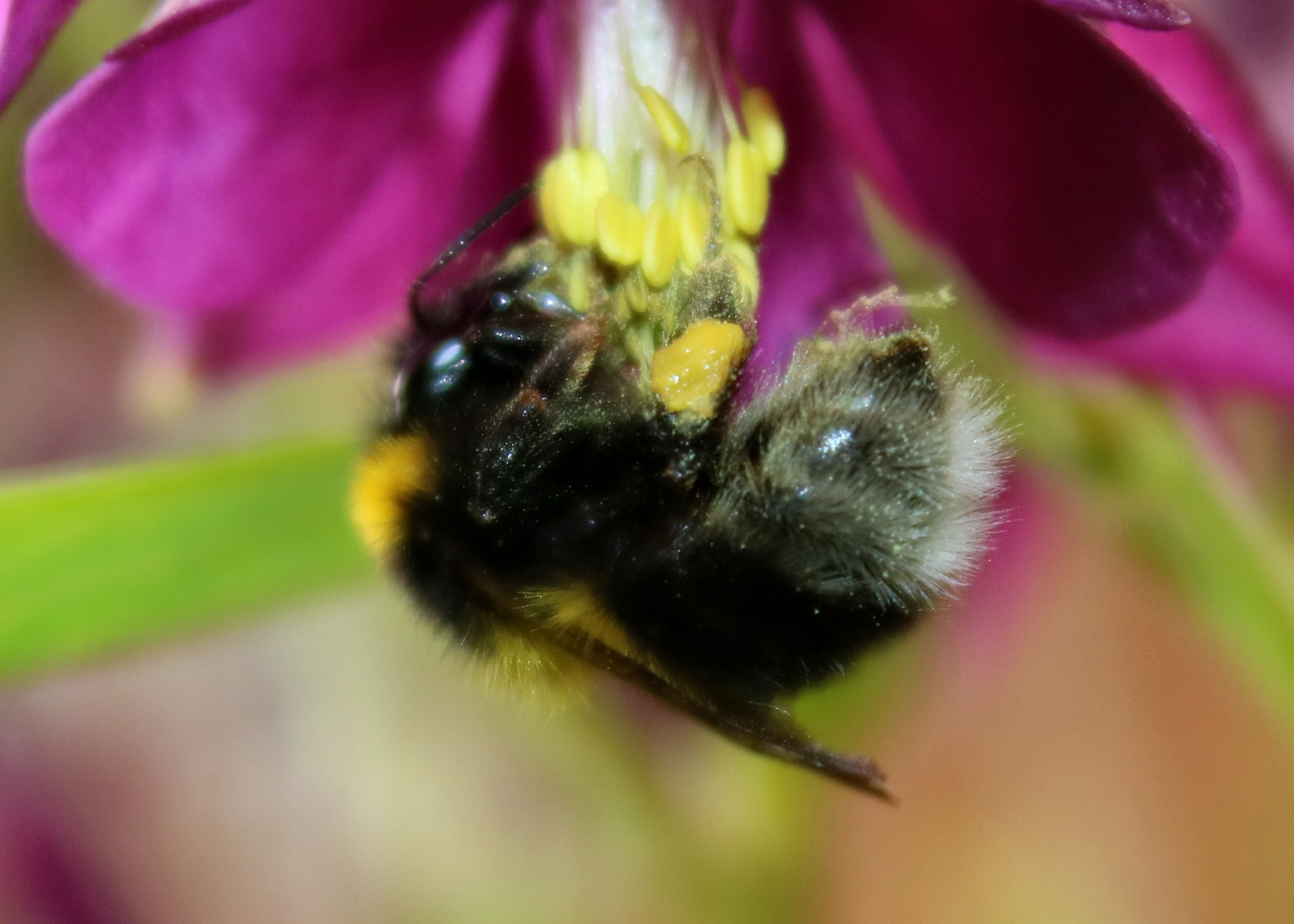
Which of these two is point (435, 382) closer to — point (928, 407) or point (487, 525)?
point (487, 525)

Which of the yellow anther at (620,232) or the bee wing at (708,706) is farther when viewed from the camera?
the yellow anther at (620,232)

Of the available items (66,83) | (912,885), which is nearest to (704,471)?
(66,83)

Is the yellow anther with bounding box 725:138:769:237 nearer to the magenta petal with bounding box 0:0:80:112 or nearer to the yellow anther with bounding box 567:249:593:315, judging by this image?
the yellow anther with bounding box 567:249:593:315

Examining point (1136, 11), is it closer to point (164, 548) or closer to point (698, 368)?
point (698, 368)

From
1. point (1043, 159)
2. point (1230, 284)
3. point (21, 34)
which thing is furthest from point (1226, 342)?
point (21, 34)

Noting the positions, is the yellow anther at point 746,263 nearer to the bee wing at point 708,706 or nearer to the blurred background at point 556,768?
the bee wing at point 708,706

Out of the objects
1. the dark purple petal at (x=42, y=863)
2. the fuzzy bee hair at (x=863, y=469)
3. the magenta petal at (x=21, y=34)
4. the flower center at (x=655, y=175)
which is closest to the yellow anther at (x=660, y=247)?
the flower center at (x=655, y=175)
